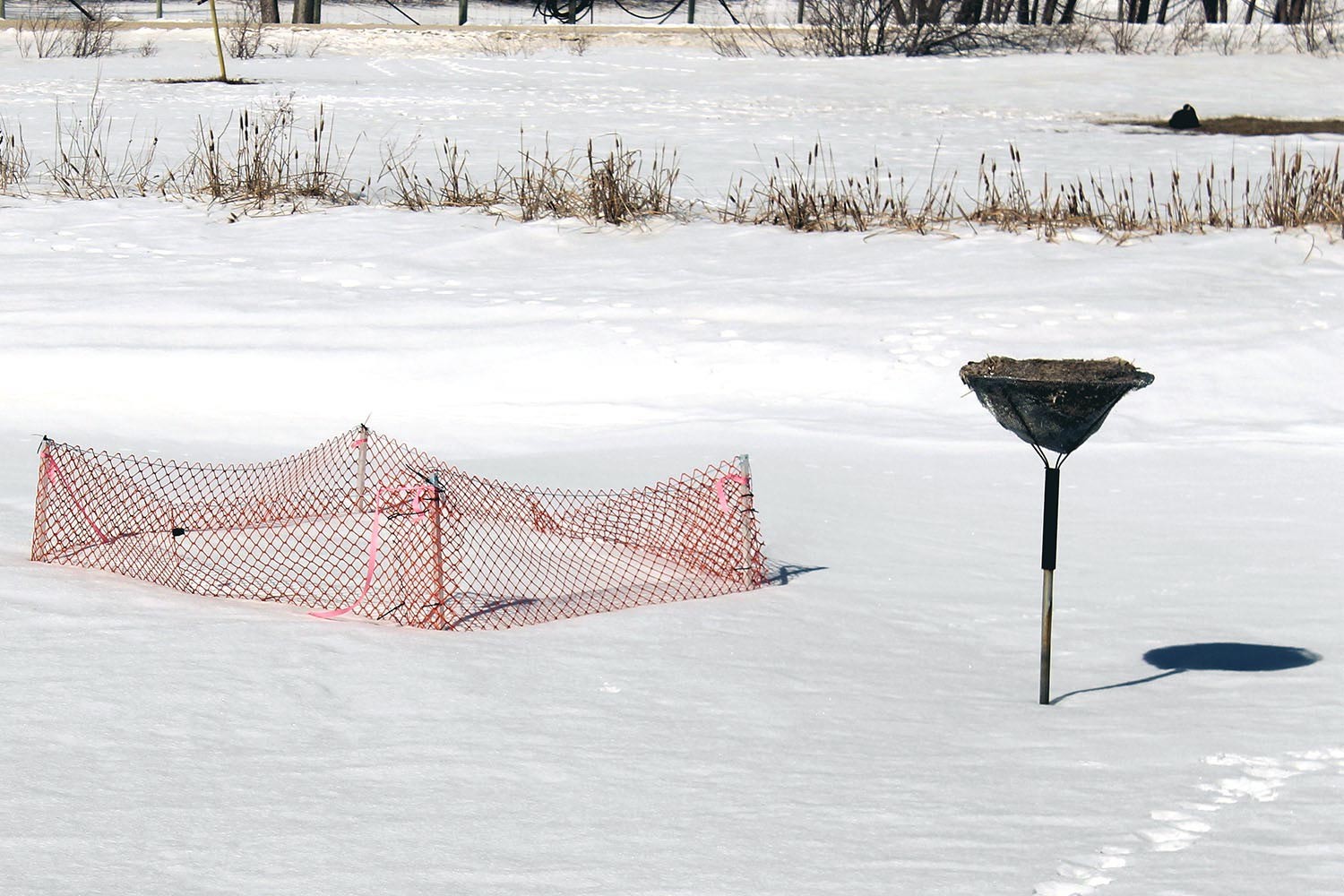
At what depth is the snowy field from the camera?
4211 mm

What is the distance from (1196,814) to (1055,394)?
1.30 meters

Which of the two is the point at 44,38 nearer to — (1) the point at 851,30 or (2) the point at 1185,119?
(1) the point at 851,30

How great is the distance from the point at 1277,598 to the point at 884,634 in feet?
5.61

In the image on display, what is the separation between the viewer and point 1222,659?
19.6 ft

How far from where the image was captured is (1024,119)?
2044 cm

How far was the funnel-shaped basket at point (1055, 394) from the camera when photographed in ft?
16.6

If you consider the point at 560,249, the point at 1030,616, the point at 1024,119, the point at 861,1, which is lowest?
the point at 1030,616

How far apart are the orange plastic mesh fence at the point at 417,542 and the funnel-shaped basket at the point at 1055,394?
1769 millimetres

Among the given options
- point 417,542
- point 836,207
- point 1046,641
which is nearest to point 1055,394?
point 1046,641

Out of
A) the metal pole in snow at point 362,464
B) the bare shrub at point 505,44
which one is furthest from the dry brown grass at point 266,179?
the bare shrub at point 505,44

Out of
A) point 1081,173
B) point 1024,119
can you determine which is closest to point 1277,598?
point 1081,173

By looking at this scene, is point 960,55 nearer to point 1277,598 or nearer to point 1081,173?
point 1081,173

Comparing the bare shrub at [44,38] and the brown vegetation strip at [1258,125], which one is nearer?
the brown vegetation strip at [1258,125]

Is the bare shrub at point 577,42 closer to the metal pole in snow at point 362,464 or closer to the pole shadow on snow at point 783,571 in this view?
the metal pole in snow at point 362,464
